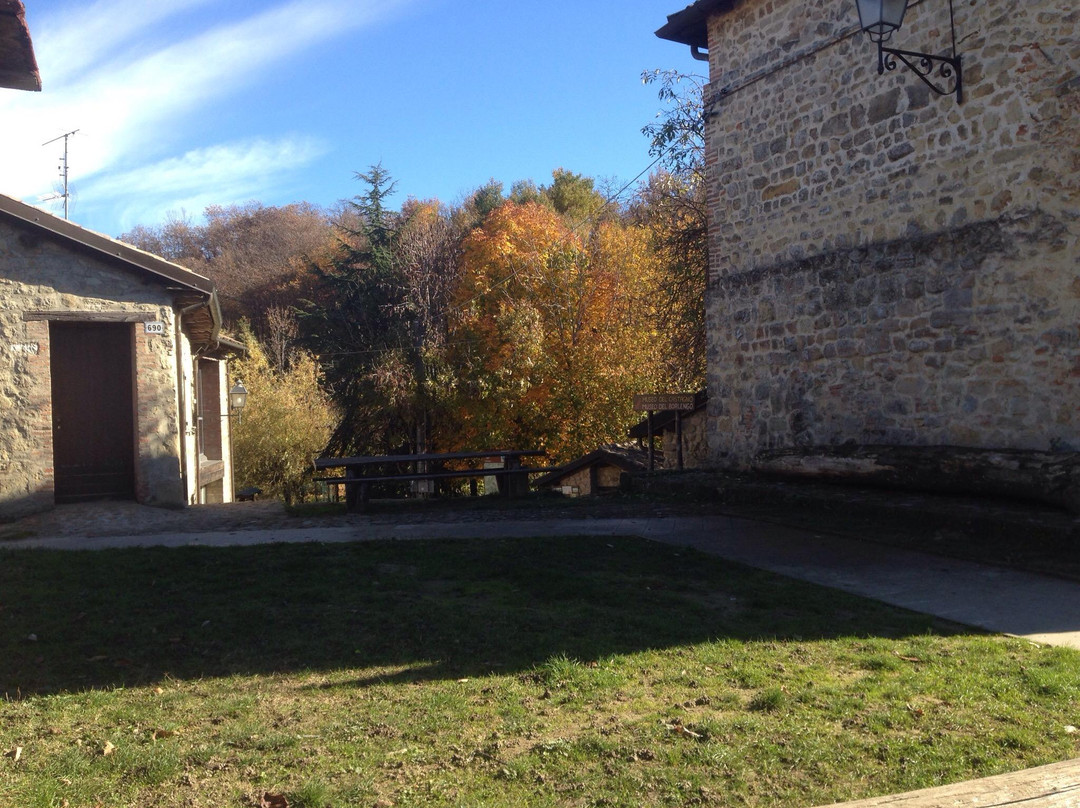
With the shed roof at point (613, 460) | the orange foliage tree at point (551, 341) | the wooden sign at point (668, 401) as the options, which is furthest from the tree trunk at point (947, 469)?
the orange foliage tree at point (551, 341)

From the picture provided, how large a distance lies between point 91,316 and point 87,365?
1.29m

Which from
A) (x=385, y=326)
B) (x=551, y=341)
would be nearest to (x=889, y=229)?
(x=551, y=341)

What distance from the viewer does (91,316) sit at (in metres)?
12.2

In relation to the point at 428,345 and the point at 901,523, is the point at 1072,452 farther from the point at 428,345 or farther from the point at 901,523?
the point at 428,345

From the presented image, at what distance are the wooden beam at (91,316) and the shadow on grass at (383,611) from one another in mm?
5021

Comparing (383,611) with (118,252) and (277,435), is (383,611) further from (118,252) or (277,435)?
(277,435)

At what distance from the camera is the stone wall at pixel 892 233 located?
873 cm

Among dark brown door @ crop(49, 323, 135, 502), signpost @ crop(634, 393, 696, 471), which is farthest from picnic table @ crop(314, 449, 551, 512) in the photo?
dark brown door @ crop(49, 323, 135, 502)

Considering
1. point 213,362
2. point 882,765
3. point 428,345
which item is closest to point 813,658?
point 882,765

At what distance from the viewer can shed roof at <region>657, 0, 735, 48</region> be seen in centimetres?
1302

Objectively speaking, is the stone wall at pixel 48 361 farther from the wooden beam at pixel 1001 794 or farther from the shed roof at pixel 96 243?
the wooden beam at pixel 1001 794

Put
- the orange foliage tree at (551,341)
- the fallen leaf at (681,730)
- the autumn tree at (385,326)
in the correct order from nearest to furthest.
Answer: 1. the fallen leaf at (681,730)
2. the orange foliage tree at (551,341)
3. the autumn tree at (385,326)

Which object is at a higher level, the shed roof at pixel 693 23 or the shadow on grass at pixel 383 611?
the shed roof at pixel 693 23

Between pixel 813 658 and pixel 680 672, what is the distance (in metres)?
0.77
